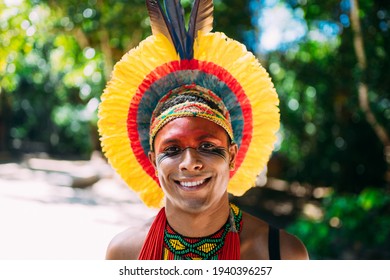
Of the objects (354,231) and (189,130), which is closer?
(189,130)

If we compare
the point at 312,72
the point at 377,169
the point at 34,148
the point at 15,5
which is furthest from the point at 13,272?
the point at 34,148

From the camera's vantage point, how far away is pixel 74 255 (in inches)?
227

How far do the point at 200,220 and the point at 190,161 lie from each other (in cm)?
32

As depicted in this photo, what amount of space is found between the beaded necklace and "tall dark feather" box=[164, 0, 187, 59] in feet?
2.72

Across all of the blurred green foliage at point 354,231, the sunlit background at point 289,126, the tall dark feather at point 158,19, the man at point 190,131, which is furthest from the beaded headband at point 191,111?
the blurred green foliage at point 354,231

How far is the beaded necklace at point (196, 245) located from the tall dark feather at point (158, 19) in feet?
3.01

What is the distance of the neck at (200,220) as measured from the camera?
1.82 m

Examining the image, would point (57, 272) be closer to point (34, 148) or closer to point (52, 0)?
point (52, 0)

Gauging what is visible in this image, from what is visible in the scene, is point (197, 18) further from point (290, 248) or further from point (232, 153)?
point (290, 248)

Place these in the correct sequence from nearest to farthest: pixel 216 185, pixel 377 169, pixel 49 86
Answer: pixel 216 185 → pixel 377 169 → pixel 49 86

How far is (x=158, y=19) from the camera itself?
1.88m

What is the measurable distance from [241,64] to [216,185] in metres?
0.61

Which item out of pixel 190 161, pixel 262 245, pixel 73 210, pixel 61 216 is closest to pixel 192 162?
pixel 190 161

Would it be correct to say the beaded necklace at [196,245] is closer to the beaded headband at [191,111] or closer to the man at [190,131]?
the man at [190,131]
